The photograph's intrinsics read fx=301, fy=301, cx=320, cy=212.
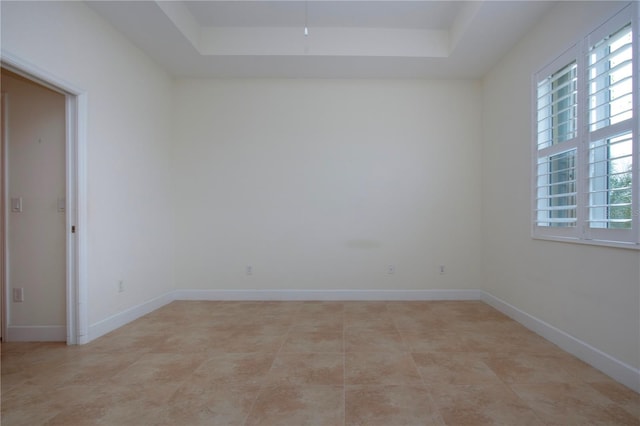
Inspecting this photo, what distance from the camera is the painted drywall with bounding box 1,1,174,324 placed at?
2.33 m

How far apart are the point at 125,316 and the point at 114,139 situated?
6.00 feet

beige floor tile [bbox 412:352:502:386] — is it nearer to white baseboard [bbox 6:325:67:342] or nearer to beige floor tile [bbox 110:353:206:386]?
beige floor tile [bbox 110:353:206:386]

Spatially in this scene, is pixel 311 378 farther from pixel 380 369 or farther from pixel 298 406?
pixel 380 369

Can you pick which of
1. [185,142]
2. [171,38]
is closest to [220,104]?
[185,142]

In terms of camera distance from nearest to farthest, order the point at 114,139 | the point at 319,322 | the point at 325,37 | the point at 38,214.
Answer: the point at 38,214 < the point at 114,139 < the point at 319,322 < the point at 325,37

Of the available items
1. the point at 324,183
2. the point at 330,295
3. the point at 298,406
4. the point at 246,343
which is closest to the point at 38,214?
the point at 246,343

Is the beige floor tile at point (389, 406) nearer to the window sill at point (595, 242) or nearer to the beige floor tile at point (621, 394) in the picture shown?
the beige floor tile at point (621, 394)

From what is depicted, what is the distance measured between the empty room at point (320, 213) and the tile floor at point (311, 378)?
2 cm

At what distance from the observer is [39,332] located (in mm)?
2725

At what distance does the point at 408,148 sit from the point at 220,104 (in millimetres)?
2620

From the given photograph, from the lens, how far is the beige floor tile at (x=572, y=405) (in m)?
1.65

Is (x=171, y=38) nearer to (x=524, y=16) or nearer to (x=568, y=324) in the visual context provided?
(x=524, y=16)

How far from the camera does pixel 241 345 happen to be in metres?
2.61

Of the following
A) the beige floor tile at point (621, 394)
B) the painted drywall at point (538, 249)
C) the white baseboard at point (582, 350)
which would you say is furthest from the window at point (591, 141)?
the beige floor tile at point (621, 394)
